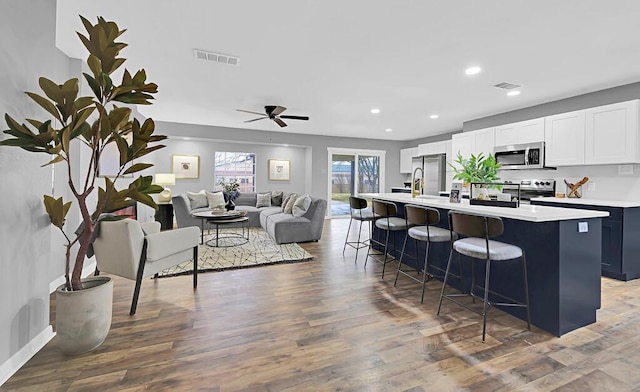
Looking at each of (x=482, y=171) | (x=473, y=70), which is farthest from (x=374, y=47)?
(x=482, y=171)

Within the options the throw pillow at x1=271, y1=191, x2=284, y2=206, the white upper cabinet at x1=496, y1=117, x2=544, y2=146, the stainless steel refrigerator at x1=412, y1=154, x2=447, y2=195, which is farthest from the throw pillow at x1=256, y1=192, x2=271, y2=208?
the white upper cabinet at x1=496, y1=117, x2=544, y2=146

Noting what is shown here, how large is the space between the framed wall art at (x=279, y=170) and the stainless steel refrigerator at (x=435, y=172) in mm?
3757

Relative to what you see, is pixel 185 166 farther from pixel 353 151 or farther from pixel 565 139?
pixel 565 139

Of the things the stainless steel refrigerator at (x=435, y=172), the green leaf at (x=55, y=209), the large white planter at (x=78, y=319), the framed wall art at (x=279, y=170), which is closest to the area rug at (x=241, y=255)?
the large white planter at (x=78, y=319)

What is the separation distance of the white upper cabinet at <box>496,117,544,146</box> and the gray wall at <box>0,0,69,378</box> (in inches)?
234

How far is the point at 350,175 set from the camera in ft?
29.5

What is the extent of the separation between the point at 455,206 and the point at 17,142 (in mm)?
3278

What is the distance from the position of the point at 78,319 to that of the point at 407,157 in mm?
8538

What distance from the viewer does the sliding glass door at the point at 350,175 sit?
8.73 meters

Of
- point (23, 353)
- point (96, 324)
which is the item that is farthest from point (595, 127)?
point (23, 353)

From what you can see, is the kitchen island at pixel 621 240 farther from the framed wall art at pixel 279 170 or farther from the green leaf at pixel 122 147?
the framed wall art at pixel 279 170

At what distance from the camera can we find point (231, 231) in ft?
20.5

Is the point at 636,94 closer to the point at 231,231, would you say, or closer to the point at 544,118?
the point at 544,118

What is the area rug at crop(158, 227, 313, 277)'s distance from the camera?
3732mm
